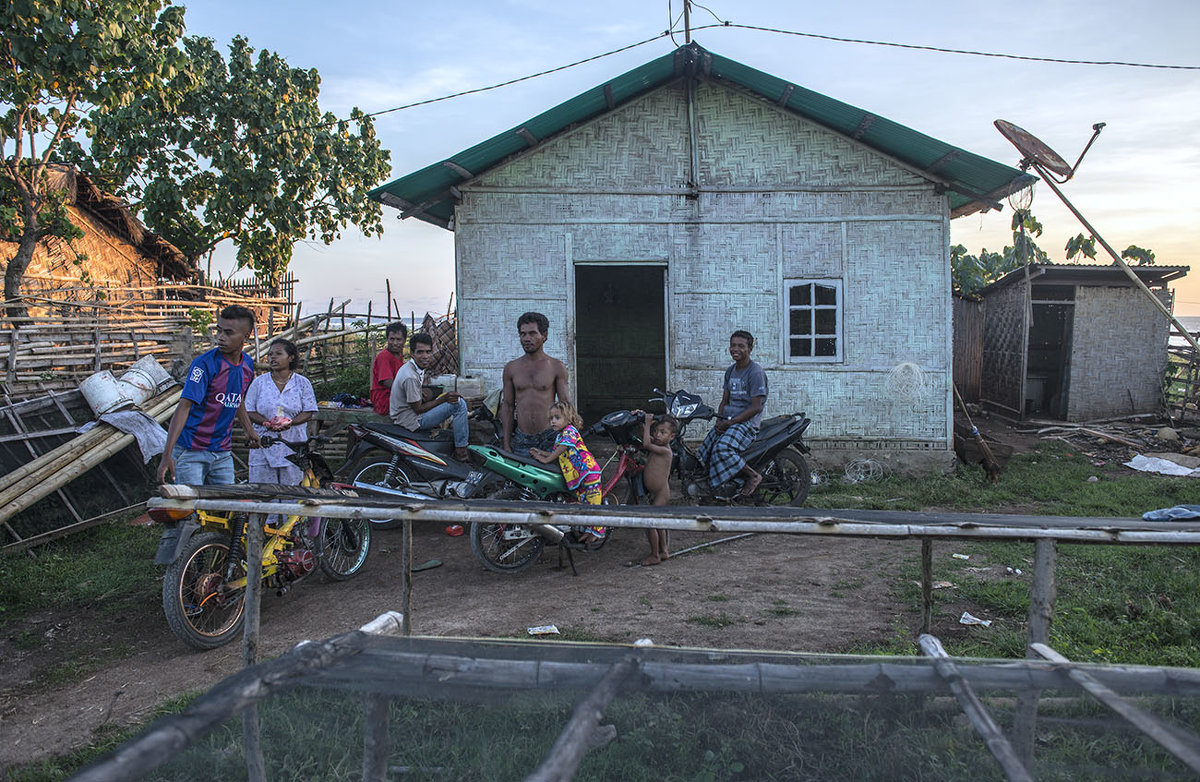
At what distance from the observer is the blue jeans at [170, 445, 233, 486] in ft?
15.7

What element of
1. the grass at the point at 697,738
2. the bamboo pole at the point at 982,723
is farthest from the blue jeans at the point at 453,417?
the bamboo pole at the point at 982,723

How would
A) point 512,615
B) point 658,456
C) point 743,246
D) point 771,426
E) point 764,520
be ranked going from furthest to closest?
point 743,246
point 771,426
point 658,456
point 512,615
point 764,520

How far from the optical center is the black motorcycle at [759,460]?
7090 millimetres

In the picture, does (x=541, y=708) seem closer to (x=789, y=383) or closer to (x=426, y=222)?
(x=789, y=383)

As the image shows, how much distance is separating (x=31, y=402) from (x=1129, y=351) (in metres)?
15.6

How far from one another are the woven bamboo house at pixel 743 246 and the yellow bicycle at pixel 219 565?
3.87 metres

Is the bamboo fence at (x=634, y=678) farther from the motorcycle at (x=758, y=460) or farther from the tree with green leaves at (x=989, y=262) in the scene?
the tree with green leaves at (x=989, y=262)

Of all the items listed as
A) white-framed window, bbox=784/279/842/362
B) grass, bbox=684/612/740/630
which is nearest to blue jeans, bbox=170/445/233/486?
grass, bbox=684/612/740/630

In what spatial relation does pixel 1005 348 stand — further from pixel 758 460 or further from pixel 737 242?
pixel 758 460

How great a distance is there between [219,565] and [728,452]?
415 cm

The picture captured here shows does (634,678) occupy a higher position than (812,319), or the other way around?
(812,319)

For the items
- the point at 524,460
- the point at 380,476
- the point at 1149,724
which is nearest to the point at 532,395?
the point at 524,460

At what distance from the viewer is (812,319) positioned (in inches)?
352

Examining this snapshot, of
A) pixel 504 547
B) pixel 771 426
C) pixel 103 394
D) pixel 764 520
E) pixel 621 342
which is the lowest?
pixel 504 547
